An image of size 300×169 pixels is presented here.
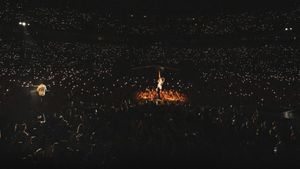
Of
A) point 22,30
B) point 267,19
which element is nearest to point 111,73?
point 22,30

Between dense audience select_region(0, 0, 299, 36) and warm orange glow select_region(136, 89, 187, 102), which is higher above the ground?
dense audience select_region(0, 0, 299, 36)

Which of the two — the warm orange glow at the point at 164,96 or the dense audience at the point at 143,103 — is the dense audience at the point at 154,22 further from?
the warm orange glow at the point at 164,96

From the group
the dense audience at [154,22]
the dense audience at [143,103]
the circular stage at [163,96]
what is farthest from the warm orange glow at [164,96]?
the dense audience at [154,22]

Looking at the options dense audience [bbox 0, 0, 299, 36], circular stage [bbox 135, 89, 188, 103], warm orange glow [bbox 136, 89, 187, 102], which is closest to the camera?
circular stage [bbox 135, 89, 188, 103]

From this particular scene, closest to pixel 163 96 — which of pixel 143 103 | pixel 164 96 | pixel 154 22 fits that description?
pixel 164 96

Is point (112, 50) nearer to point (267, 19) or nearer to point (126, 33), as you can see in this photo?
point (126, 33)

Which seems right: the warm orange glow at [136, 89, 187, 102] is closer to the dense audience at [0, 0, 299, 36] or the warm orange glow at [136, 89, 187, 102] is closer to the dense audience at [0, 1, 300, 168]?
the dense audience at [0, 1, 300, 168]

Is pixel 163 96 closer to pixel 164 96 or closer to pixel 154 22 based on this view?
pixel 164 96

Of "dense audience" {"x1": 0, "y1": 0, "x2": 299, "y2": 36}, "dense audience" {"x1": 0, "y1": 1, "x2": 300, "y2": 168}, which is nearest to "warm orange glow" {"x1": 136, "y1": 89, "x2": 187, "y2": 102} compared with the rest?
"dense audience" {"x1": 0, "y1": 1, "x2": 300, "y2": 168}
